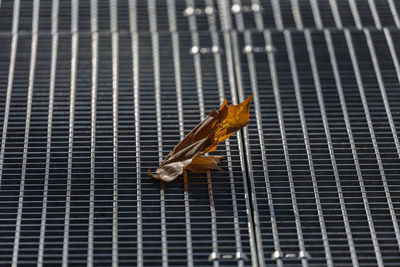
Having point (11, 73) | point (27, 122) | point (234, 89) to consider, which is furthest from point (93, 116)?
point (234, 89)

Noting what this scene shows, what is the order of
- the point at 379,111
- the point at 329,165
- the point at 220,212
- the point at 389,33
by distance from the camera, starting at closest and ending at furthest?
the point at 220,212 < the point at 329,165 < the point at 379,111 < the point at 389,33

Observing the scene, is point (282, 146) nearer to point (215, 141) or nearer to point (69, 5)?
point (215, 141)

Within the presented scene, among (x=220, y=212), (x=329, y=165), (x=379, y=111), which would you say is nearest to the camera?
(x=220, y=212)

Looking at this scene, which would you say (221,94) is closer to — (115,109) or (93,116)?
(115,109)

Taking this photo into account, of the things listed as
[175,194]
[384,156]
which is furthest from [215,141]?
[384,156]

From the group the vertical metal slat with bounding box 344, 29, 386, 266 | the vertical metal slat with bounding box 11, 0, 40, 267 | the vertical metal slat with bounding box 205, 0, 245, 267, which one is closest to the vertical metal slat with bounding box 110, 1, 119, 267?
the vertical metal slat with bounding box 11, 0, 40, 267

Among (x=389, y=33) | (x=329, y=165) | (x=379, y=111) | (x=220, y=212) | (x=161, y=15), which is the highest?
(x=161, y=15)

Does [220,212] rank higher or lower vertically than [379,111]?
lower
